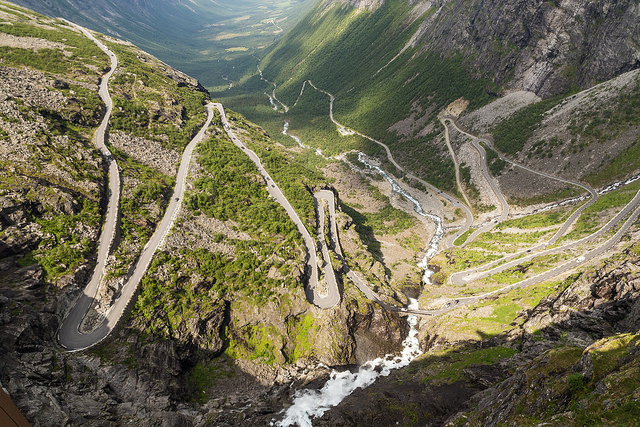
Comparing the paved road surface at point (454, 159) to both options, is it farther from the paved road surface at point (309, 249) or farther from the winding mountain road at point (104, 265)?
the winding mountain road at point (104, 265)

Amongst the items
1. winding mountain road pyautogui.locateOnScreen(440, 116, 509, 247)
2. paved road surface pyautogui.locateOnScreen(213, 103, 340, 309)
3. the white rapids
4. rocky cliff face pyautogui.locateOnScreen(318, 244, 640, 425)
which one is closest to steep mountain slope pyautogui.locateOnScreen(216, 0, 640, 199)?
winding mountain road pyautogui.locateOnScreen(440, 116, 509, 247)

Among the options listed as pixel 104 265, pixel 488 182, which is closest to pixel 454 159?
pixel 488 182

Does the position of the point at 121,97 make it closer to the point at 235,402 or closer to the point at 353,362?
the point at 235,402

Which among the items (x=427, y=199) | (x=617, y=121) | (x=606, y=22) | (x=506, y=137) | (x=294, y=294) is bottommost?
(x=294, y=294)

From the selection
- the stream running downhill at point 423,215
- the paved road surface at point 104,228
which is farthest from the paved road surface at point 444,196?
the paved road surface at point 104,228

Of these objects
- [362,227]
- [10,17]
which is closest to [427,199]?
[362,227]

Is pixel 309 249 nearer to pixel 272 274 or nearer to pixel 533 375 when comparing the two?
pixel 272 274

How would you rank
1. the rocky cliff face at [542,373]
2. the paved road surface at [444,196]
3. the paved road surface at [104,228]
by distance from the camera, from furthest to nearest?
the paved road surface at [444,196], the paved road surface at [104,228], the rocky cliff face at [542,373]
